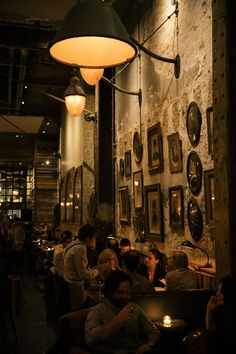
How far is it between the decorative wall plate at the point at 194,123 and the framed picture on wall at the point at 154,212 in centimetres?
142

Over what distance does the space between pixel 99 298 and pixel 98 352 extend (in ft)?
6.73

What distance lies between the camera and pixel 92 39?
3.12 meters

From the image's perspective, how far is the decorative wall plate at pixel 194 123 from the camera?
5410mm

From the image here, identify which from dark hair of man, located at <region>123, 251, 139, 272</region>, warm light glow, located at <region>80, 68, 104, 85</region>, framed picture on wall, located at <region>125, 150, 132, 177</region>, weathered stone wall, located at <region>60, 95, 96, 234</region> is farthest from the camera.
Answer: weathered stone wall, located at <region>60, 95, 96, 234</region>

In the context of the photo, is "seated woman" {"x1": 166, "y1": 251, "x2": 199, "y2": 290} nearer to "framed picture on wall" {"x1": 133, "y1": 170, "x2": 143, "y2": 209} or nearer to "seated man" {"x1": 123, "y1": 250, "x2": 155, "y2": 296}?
"seated man" {"x1": 123, "y1": 250, "x2": 155, "y2": 296}

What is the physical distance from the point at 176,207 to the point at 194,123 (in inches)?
49.5

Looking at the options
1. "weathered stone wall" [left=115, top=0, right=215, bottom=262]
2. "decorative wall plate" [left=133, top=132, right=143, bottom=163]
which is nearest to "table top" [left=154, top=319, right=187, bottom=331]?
"weathered stone wall" [left=115, top=0, right=215, bottom=262]

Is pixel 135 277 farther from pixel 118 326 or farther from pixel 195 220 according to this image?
pixel 118 326

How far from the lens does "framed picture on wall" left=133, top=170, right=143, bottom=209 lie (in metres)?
7.81

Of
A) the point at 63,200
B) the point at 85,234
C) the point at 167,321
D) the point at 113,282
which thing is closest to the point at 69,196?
the point at 63,200

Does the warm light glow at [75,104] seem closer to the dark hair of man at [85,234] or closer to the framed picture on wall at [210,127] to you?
the dark hair of man at [85,234]

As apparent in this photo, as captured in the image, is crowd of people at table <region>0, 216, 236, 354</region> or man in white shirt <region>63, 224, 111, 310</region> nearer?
crowd of people at table <region>0, 216, 236, 354</region>

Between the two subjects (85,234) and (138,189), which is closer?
(85,234)

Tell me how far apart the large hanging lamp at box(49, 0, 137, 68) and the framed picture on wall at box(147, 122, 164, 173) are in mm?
3762
